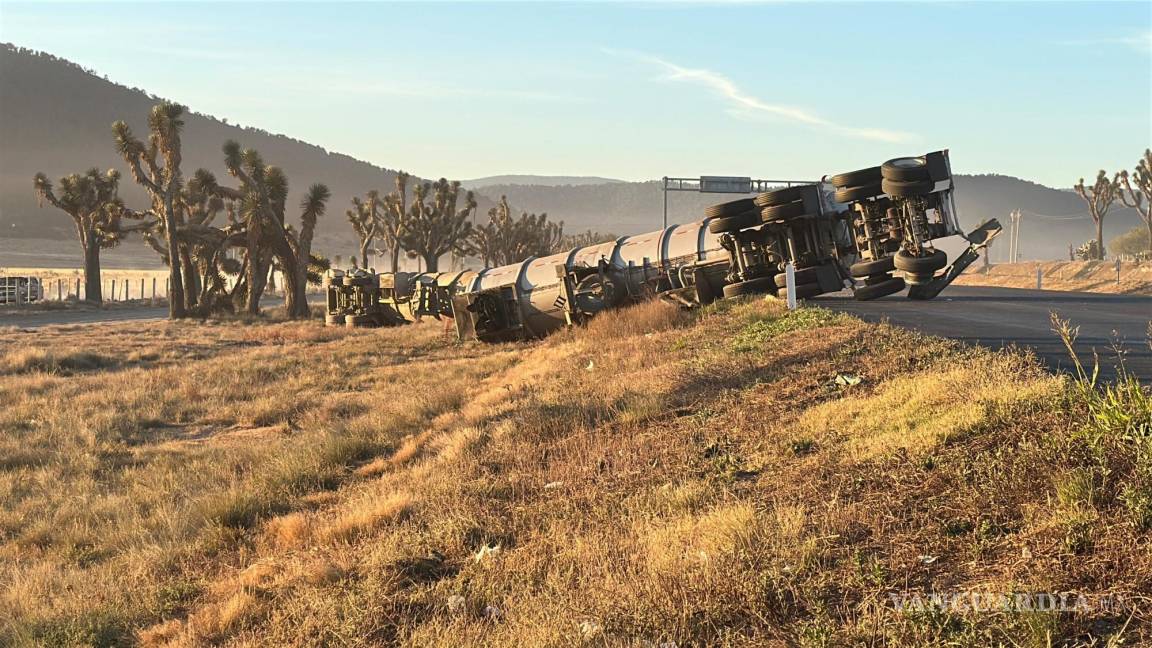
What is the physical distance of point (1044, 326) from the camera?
14.3 metres

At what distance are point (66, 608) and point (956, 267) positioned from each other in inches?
480

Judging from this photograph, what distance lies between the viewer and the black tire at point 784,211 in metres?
15.1

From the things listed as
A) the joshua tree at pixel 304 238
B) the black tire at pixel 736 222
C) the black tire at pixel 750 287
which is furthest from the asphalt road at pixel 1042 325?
the joshua tree at pixel 304 238

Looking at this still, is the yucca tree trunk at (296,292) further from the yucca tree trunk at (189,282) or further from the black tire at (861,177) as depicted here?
the black tire at (861,177)

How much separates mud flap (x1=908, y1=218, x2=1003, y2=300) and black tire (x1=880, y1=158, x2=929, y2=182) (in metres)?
1.43

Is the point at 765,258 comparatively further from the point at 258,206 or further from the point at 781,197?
the point at 258,206

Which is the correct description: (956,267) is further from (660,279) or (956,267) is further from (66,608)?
(66,608)

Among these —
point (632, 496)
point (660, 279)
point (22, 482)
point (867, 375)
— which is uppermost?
point (660, 279)

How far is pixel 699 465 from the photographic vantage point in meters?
7.25

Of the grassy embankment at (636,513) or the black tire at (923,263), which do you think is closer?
the grassy embankment at (636,513)

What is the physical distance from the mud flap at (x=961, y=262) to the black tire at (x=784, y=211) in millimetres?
3062

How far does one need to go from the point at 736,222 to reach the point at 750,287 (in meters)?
1.44

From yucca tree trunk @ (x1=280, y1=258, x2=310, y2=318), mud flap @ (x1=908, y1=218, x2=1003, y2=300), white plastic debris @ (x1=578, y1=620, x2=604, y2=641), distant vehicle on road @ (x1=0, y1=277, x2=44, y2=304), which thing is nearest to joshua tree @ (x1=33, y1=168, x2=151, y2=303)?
distant vehicle on road @ (x1=0, y1=277, x2=44, y2=304)

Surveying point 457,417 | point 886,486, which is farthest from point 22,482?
point 886,486
